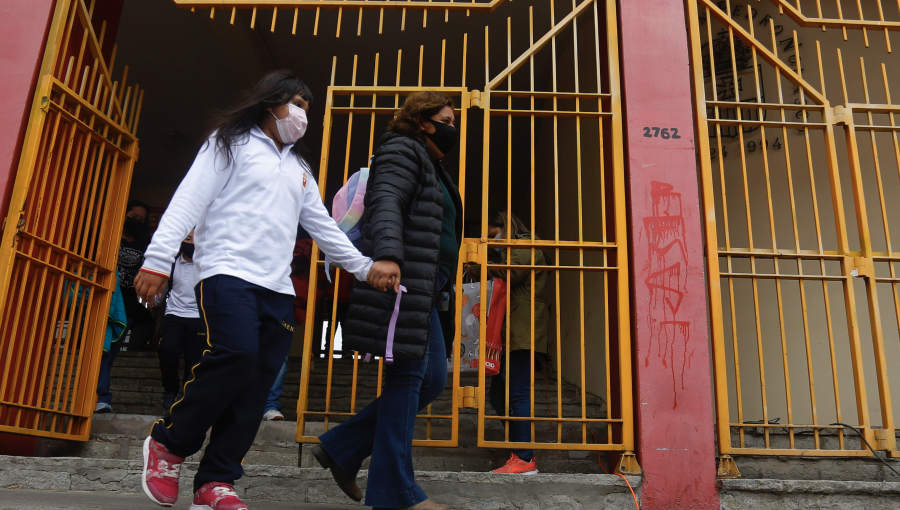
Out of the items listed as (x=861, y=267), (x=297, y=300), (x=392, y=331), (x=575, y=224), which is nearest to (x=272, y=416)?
(x=297, y=300)

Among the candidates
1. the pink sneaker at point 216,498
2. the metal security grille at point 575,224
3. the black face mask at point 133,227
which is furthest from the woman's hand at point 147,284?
the black face mask at point 133,227

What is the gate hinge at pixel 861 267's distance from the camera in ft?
12.0

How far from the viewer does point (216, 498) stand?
2.18m

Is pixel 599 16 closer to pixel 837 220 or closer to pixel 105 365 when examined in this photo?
pixel 837 220

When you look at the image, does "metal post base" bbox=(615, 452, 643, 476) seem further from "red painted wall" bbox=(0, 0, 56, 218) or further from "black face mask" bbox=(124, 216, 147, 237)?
"black face mask" bbox=(124, 216, 147, 237)

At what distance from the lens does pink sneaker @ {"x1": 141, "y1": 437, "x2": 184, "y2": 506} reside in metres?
2.15

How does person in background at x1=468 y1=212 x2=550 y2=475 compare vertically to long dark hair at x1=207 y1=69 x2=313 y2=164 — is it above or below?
below

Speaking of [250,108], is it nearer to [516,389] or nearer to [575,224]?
[516,389]

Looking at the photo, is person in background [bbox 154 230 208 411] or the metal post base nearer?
the metal post base

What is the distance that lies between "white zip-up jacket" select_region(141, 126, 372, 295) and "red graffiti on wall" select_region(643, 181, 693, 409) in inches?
62.6

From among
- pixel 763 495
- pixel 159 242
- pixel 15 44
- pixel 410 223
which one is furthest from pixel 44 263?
pixel 763 495

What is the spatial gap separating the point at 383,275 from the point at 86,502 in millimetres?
1407

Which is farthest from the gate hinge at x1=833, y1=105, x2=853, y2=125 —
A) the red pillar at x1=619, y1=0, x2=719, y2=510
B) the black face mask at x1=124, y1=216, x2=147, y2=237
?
the black face mask at x1=124, y1=216, x2=147, y2=237

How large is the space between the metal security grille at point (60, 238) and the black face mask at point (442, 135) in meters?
2.29
